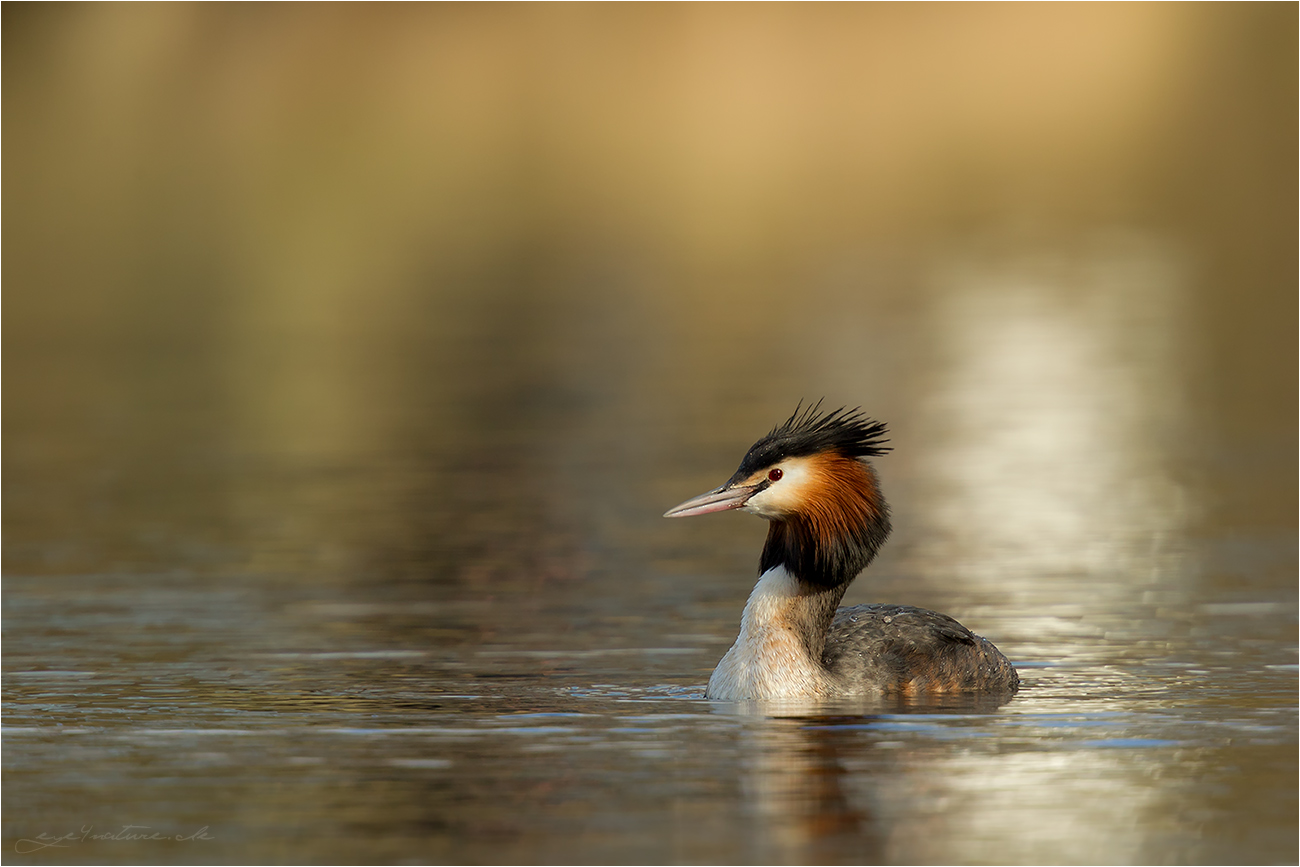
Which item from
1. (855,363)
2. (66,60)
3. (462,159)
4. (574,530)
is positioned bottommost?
(574,530)

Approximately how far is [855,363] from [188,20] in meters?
60.2

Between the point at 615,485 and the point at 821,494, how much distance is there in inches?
346

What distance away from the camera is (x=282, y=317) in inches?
1529

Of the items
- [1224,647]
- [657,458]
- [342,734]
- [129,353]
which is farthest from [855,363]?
[342,734]

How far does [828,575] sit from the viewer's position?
13805 millimetres

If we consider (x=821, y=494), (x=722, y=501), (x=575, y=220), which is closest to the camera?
(x=722, y=501)

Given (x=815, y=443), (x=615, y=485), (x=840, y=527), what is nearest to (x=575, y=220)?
(x=615, y=485)

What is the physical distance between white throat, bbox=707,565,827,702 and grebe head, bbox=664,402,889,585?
271 mm

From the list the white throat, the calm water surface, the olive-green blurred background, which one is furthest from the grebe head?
the olive-green blurred background

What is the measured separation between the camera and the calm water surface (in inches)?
435

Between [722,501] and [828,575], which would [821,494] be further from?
[722,501]

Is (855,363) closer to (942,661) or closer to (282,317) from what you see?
(282,317)

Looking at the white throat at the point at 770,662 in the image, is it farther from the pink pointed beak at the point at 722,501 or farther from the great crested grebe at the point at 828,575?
the pink pointed beak at the point at 722,501

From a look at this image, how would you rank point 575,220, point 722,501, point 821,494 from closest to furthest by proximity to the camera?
point 722,501 < point 821,494 < point 575,220
